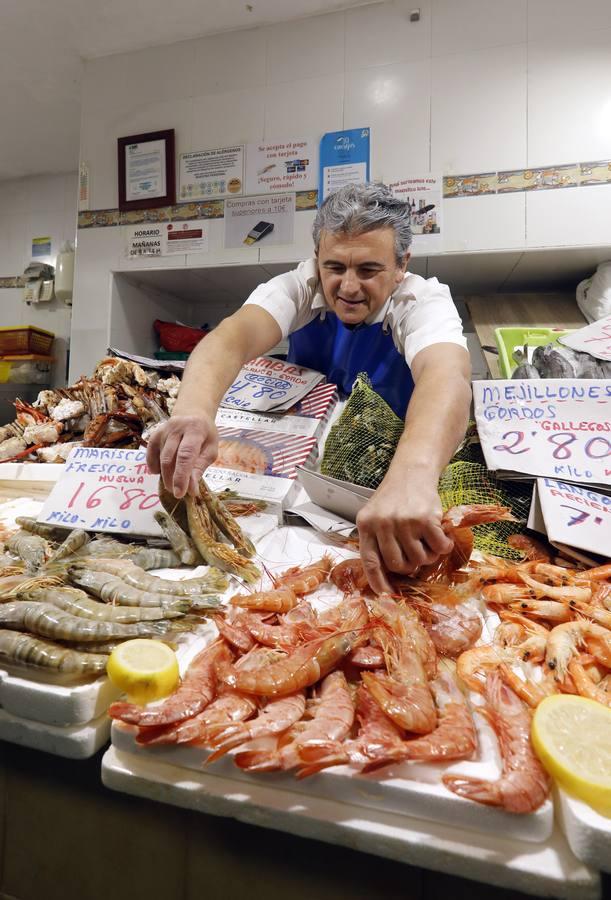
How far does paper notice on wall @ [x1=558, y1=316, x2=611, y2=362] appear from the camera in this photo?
173 centimetres

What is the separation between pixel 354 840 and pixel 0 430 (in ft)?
8.06

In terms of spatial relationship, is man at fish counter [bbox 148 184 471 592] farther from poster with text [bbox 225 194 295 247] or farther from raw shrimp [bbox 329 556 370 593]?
poster with text [bbox 225 194 295 247]

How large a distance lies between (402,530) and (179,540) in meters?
0.66

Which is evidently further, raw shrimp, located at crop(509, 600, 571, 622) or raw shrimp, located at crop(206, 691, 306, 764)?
raw shrimp, located at crop(509, 600, 571, 622)

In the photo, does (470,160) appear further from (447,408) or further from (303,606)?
(303,606)

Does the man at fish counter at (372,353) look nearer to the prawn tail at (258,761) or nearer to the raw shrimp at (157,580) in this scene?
the raw shrimp at (157,580)

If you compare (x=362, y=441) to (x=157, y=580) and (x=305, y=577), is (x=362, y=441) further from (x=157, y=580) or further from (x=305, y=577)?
(x=157, y=580)

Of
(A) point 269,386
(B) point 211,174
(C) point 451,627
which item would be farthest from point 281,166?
(C) point 451,627

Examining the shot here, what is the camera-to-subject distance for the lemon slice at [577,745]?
23.2 inches

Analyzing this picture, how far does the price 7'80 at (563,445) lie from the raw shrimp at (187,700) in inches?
43.5

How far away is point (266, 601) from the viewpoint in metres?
1.05

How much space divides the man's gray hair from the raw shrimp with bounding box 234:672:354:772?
1620 mm

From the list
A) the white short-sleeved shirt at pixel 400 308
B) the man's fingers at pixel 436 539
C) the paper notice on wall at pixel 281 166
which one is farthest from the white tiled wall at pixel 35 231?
the man's fingers at pixel 436 539

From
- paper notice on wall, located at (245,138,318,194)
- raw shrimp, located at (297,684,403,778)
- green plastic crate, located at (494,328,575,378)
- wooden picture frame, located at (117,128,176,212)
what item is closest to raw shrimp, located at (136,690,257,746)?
raw shrimp, located at (297,684,403,778)
